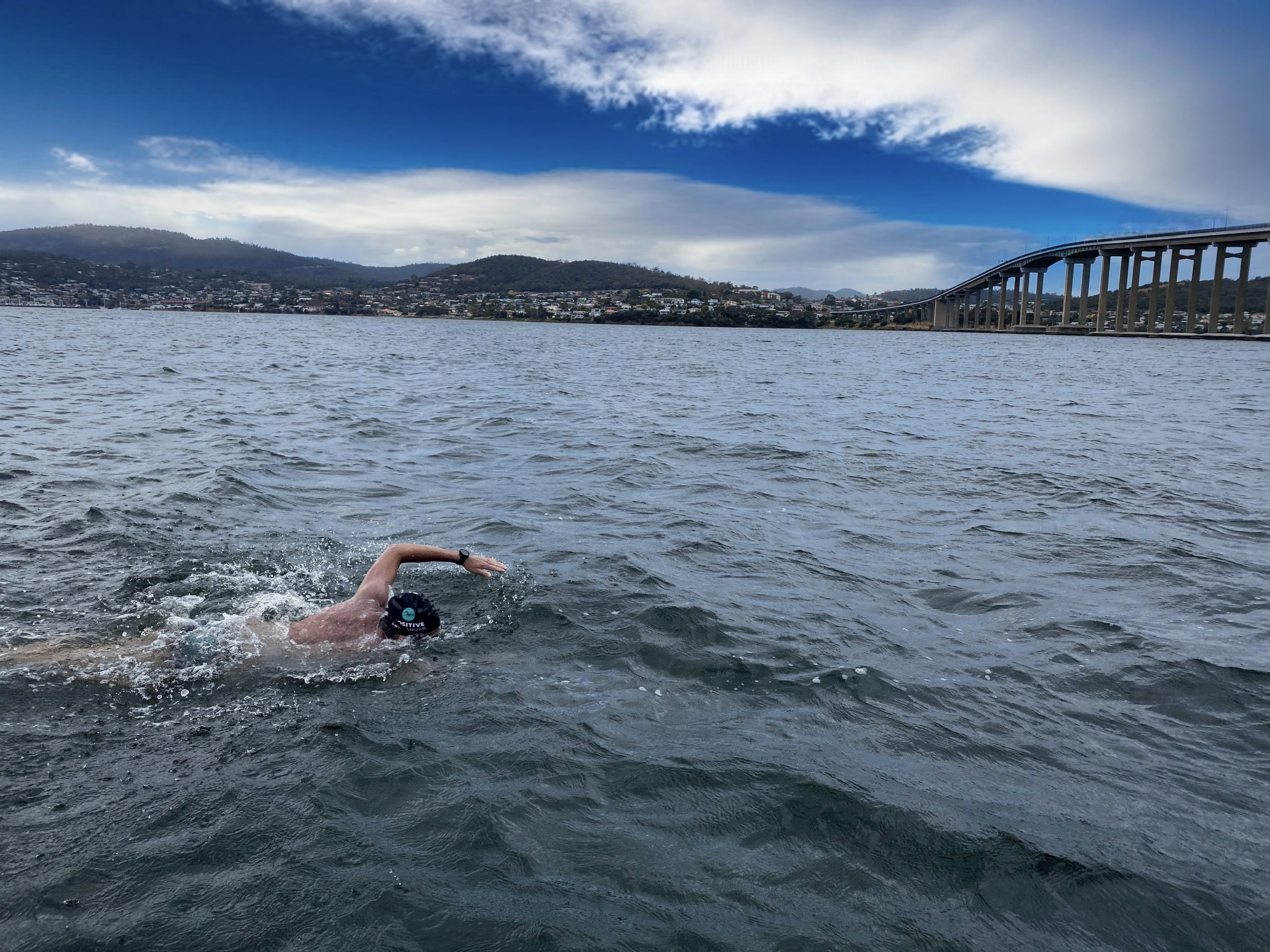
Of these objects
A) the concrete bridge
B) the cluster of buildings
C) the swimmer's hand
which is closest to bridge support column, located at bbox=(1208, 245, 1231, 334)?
the concrete bridge

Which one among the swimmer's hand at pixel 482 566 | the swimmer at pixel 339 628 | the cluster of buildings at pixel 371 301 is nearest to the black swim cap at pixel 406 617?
the swimmer at pixel 339 628

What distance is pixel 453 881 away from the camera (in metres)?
4.11

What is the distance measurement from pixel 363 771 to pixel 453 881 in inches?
52.6

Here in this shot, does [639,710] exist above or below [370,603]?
below

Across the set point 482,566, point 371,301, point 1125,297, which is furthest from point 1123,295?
point 371,301

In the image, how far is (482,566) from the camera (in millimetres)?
7719

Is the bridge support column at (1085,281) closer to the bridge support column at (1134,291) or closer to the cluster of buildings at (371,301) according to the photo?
the bridge support column at (1134,291)

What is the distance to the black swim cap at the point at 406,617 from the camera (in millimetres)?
7164

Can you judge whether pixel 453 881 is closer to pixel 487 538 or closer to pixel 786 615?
pixel 786 615

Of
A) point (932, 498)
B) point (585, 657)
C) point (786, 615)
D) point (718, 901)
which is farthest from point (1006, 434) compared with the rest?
point (718, 901)

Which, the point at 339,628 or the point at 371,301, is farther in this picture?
the point at 371,301

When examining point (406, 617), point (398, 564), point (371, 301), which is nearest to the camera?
point (406, 617)

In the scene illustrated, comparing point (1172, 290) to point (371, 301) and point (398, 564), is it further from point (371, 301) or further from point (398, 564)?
point (371, 301)

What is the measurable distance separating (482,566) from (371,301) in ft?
631
